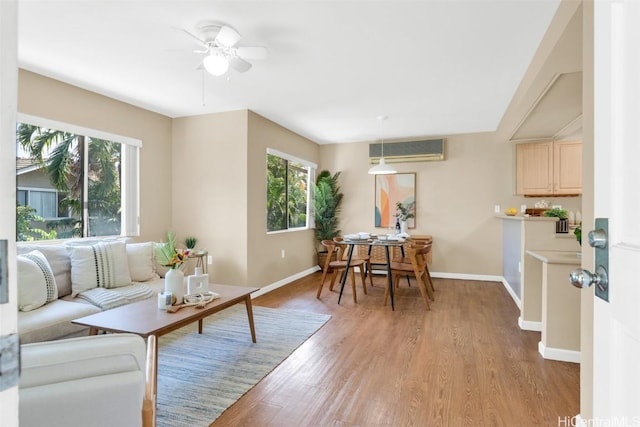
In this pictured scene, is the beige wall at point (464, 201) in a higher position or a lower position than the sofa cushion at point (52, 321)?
higher

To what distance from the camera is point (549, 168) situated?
490cm

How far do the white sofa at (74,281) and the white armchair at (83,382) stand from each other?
1.81 meters

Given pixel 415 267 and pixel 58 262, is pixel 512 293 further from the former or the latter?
pixel 58 262

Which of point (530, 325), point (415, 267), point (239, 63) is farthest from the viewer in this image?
point (415, 267)

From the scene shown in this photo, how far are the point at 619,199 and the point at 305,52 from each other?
252cm

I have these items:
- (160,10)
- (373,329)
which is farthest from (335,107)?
(373,329)

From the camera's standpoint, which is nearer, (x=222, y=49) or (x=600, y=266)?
(x=600, y=266)

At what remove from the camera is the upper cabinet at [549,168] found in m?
4.80

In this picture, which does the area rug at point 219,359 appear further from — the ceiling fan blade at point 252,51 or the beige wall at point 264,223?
the ceiling fan blade at point 252,51

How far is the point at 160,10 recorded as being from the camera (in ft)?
7.13

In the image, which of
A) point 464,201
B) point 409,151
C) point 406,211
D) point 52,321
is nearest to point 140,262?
point 52,321

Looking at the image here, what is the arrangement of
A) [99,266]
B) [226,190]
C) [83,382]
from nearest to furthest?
1. [83,382]
2. [99,266]
3. [226,190]

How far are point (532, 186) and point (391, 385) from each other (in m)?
4.26

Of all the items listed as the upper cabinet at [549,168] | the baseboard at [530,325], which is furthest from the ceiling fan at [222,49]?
the upper cabinet at [549,168]
